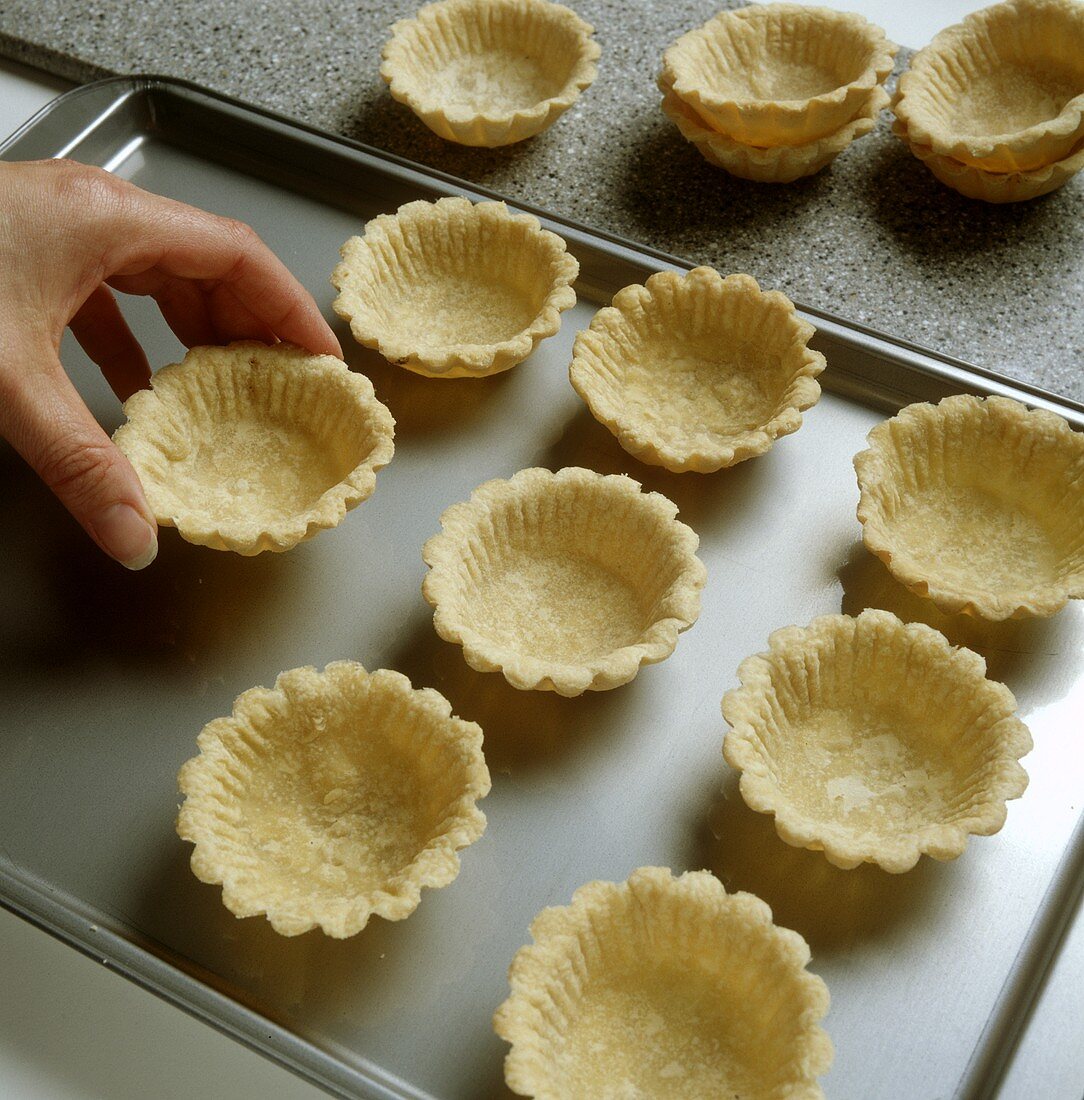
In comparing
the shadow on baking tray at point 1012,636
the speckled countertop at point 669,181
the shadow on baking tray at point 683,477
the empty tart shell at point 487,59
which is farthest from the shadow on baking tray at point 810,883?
the empty tart shell at point 487,59

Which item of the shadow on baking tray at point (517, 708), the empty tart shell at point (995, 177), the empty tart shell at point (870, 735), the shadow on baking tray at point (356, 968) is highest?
the empty tart shell at point (995, 177)

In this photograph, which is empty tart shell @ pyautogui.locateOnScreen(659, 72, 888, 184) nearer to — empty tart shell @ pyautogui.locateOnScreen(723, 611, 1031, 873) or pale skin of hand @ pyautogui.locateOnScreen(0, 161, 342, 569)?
pale skin of hand @ pyautogui.locateOnScreen(0, 161, 342, 569)

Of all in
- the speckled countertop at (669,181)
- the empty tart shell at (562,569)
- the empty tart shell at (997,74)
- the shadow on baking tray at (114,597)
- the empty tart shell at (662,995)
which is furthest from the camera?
the empty tart shell at (997,74)

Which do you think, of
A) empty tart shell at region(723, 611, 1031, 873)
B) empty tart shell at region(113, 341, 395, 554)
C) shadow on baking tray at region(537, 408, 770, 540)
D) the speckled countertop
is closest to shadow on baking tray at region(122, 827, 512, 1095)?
empty tart shell at region(723, 611, 1031, 873)

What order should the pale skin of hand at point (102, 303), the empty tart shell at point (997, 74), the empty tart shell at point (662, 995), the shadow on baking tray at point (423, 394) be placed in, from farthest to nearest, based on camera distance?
1. the empty tart shell at point (997, 74)
2. the shadow on baking tray at point (423, 394)
3. the pale skin of hand at point (102, 303)
4. the empty tart shell at point (662, 995)

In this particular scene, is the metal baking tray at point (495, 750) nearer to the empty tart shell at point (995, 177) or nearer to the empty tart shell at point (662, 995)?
the empty tart shell at point (662, 995)

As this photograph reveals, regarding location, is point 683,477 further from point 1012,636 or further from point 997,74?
point 997,74

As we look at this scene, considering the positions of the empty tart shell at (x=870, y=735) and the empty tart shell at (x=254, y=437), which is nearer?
the empty tart shell at (x=870, y=735)
